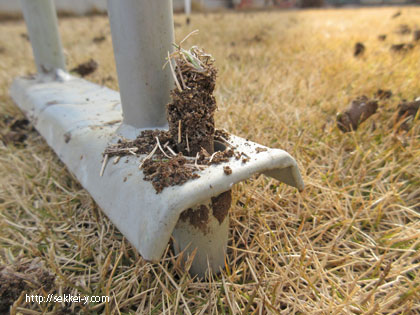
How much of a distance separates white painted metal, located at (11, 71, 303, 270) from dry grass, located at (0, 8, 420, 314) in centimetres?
18

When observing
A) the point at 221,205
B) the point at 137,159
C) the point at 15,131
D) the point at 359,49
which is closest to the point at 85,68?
the point at 15,131

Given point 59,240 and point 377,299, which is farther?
point 59,240

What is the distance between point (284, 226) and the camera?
0.94 m

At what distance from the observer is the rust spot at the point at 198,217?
750 mm

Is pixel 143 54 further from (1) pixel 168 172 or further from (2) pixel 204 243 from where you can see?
(2) pixel 204 243

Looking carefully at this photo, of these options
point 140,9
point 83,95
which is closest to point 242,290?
point 140,9

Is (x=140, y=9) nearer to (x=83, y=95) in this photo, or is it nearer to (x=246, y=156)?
(x=246, y=156)

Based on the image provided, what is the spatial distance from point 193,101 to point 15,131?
60.0 inches

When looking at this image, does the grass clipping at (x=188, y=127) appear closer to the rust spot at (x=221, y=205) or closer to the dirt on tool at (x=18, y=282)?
the rust spot at (x=221, y=205)

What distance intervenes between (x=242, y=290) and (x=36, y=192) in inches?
38.9

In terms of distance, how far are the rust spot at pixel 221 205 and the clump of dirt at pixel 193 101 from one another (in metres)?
0.14

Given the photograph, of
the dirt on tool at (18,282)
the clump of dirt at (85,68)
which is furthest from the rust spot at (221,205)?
the clump of dirt at (85,68)

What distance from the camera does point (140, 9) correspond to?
0.86m

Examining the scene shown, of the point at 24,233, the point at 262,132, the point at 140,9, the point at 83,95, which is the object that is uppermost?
the point at 140,9
